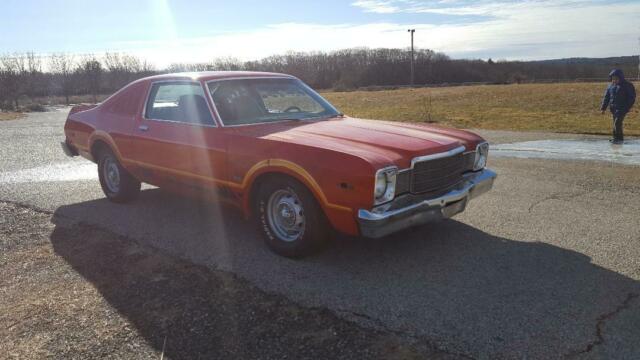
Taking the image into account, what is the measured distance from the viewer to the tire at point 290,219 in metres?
4.01

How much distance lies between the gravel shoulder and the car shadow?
4 cm

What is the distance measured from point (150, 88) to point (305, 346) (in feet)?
12.7

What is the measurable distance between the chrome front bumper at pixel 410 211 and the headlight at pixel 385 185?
56mm

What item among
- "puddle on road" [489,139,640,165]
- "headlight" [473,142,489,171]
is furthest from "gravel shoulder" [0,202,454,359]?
"puddle on road" [489,139,640,165]

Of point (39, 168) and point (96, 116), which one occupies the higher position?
point (96, 116)

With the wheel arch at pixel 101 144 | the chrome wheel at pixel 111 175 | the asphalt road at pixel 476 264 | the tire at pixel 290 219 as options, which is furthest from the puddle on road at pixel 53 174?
the tire at pixel 290 219

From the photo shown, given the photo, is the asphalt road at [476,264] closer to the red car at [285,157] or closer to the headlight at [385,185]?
the red car at [285,157]

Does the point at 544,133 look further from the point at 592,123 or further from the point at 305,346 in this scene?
the point at 305,346

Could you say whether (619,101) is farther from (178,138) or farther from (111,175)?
(111,175)

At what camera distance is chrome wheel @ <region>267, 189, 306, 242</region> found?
418cm

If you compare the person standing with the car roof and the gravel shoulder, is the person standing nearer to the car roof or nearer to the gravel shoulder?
the car roof

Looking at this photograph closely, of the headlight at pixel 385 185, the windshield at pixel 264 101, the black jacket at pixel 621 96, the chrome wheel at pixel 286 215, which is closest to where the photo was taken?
the headlight at pixel 385 185

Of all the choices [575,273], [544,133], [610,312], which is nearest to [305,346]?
[610,312]

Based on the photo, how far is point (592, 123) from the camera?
15.9 metres
